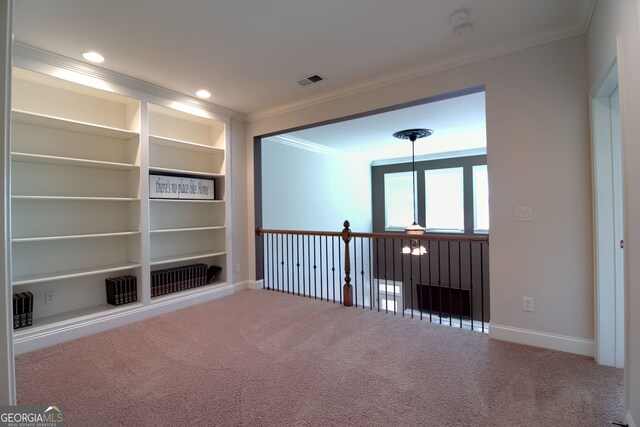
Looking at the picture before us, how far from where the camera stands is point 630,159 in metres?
1.48

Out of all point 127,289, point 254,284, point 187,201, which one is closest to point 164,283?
point 127,289

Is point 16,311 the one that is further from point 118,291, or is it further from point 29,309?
point 118,291

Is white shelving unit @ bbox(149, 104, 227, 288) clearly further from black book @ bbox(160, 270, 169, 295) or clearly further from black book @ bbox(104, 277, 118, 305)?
black book @ bbox(104, 277, 118, 305)

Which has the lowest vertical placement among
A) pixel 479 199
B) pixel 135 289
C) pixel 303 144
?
pixel 135 289

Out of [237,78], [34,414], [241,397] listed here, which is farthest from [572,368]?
[237,78]

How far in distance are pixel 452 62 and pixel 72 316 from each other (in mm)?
4108

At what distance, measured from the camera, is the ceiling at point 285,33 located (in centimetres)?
204

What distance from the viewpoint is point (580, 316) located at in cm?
229

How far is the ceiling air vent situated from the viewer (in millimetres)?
3086

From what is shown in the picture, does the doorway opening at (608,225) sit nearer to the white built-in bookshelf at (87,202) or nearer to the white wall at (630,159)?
the white wall at (630,159)

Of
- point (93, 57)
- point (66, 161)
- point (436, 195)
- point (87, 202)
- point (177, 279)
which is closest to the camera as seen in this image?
point (93, 57)

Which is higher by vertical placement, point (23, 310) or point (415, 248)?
point (415, 248)

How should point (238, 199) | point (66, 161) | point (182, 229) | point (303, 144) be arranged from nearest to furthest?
point (66, 161), point (182, 229), point (238, 199), point (303, 144)

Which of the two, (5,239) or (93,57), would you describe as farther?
(93,57)
